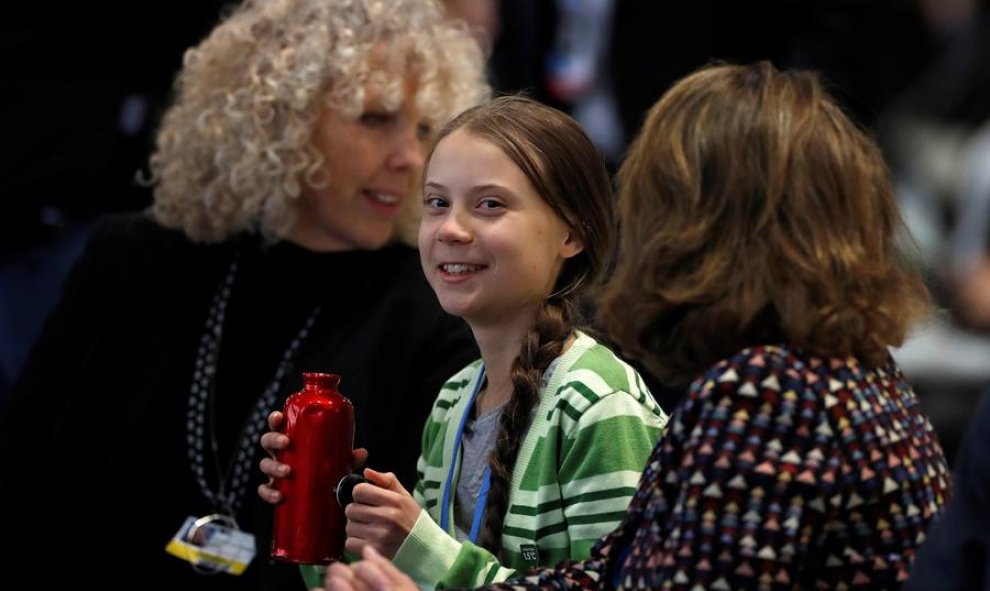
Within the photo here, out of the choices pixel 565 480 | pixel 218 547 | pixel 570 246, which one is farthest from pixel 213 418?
pixel 565 480

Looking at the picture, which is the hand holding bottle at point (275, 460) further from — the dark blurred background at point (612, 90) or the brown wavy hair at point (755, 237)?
the dark blurred background at point (612, 90)

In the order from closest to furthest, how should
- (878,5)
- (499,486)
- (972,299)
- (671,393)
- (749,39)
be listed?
(499,486)
(671,393)
(972,299)
(749,39)
(878,5)

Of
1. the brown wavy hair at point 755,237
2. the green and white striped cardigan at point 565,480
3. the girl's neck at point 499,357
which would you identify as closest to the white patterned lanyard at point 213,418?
the girl's neck at point 499,357

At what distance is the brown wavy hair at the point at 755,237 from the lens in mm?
1827

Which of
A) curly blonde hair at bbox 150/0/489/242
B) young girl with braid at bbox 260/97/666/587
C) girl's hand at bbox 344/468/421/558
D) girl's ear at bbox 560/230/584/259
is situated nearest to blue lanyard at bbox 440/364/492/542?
young girl with braid at bbox 260/97/666/587

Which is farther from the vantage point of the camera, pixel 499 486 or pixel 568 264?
pixel 568 264

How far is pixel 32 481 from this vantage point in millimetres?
3242

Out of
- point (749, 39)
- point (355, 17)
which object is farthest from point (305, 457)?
point (749, 39)

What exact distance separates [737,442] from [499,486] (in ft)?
1.66

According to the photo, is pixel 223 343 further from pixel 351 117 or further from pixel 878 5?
pixel 878 5

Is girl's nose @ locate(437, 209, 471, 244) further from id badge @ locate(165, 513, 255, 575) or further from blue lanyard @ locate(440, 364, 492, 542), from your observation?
id badge @ locate(165, 513, 255, 575)

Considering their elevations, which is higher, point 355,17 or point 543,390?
point 355,17

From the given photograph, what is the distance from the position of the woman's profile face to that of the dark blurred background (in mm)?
619

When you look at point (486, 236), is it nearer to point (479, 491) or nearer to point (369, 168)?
point (479, 491)
